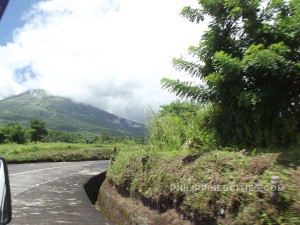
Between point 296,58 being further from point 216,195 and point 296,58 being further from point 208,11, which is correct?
point 216,195

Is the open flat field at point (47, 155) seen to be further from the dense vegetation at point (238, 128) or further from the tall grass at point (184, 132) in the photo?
the dense vegetation at point (238, 128)

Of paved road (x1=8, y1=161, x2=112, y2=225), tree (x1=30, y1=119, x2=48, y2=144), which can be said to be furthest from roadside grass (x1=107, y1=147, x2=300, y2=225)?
tree (x1=30, y1=119, x2=48, y2=144)

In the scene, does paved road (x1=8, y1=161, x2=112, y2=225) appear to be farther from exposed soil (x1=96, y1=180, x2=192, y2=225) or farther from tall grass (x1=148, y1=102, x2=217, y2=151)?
tall grass (x1=148, y1=102, x2=217, y2=151)

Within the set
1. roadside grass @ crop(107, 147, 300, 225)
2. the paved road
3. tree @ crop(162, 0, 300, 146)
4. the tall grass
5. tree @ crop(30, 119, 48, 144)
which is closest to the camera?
roadside grass @ crop(107, 147, 300, 225)

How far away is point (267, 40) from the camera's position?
21.7 ft

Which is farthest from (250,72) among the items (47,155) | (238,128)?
(47,155)

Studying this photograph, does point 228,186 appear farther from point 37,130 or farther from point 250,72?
point 37,130

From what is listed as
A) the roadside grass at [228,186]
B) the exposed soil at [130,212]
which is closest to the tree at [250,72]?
the roadside grass at [228,186]

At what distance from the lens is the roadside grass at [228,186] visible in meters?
3.97

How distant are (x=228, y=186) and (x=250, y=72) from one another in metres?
2.33

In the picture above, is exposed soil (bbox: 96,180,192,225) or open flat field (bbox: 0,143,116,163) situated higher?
open flat field (bbox: 0,143,116,163)

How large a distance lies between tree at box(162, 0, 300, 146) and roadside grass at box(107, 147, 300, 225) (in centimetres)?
88

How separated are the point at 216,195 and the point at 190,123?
4.21 m

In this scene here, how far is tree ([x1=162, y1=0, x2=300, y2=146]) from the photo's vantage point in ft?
19.7
